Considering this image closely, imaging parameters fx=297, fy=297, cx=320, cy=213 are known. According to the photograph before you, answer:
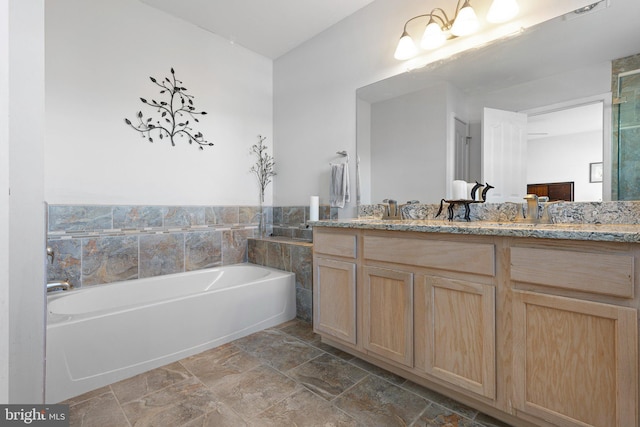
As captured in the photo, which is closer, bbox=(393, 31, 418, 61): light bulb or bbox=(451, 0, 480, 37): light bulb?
bbox=(451, 0, 480, 37): light bulb

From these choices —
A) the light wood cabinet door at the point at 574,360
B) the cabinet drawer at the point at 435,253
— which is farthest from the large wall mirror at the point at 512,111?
the light wood cabinet door at the point at 574,360

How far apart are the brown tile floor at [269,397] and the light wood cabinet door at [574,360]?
34 cm

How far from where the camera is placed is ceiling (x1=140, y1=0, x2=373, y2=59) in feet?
8.17

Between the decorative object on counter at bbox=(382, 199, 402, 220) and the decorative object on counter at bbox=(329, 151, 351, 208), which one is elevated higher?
the decorative object on counter at bbox=(329, 151, 351, 208)

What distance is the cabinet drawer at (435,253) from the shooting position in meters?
1.29

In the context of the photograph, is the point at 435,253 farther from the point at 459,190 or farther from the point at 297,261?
the point at 297,261

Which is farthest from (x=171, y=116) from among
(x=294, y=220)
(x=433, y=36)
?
(x=433, y=36)

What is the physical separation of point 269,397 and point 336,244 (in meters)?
0.92

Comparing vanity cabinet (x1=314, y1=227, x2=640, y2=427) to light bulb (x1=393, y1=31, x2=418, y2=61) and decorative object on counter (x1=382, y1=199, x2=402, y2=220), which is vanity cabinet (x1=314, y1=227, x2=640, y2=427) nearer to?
decorative object on counter (x1=382, y1=199, x2=402, y2=220)

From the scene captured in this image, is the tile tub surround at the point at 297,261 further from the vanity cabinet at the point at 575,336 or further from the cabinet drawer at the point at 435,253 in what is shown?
the vanity cabinet at the point at 575,336

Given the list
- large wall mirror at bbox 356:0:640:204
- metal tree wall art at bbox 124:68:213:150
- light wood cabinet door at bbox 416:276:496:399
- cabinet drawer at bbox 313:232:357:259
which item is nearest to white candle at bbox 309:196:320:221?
large wall mirror at bbox 356:0:640:204

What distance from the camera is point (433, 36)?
2.01m

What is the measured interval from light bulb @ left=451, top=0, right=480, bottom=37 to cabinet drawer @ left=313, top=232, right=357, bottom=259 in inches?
57.7

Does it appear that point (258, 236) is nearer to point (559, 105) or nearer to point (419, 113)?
point (419, 113)
